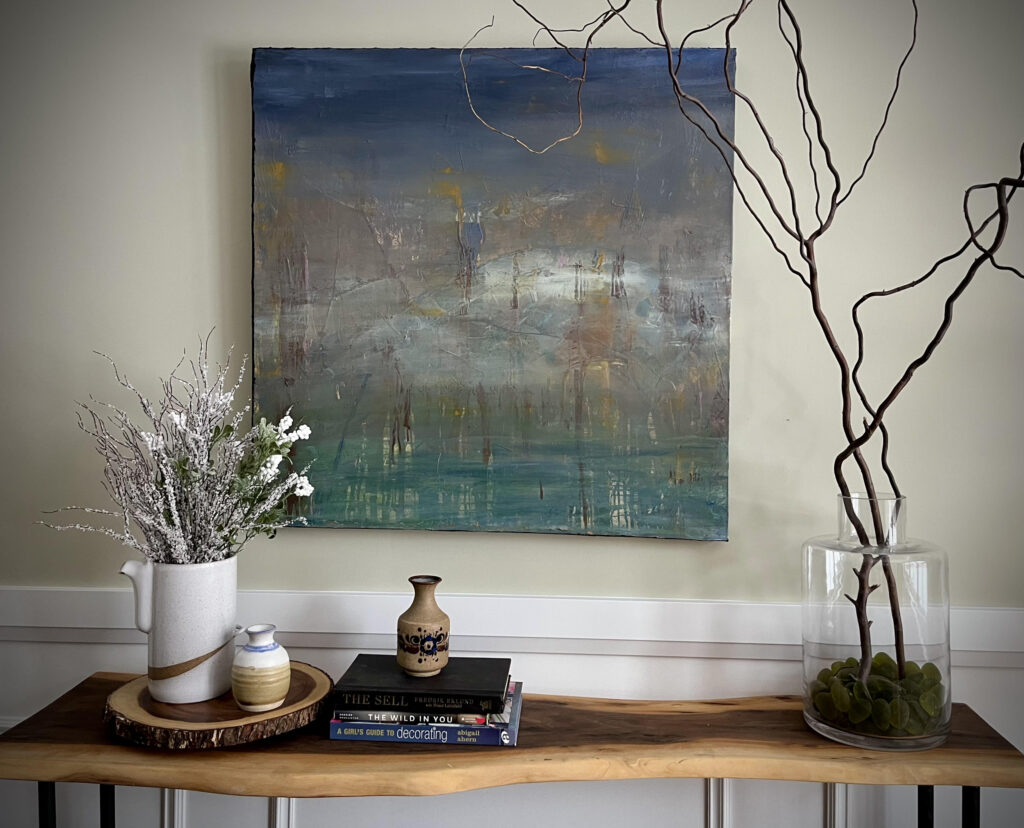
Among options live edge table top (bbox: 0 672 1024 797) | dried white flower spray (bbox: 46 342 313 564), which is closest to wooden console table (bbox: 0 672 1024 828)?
live edge table top (bbox: 0 672 1024 797)

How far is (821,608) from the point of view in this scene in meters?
1.42

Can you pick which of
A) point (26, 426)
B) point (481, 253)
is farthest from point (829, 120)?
point (26, 426)

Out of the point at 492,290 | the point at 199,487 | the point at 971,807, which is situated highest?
the point at 492,290

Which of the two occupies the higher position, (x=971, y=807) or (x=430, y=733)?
(x=430, y=733)

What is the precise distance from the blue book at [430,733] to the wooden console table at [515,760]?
2cm

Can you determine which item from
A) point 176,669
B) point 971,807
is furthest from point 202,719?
point 971,807

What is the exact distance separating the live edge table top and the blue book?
0.04 feet

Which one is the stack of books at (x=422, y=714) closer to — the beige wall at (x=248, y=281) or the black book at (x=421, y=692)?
the black book at (x=421, y=692)

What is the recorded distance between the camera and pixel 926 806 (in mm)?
1466

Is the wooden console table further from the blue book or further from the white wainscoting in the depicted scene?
the white wainscoting

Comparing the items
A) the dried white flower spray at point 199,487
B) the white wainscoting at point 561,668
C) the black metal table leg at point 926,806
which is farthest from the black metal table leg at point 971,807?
the dried white flower spray at point 199,487

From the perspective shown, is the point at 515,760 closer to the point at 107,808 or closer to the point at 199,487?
the point at 199,487

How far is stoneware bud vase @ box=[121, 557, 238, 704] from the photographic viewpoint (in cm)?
135

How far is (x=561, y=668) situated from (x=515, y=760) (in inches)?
15.9
